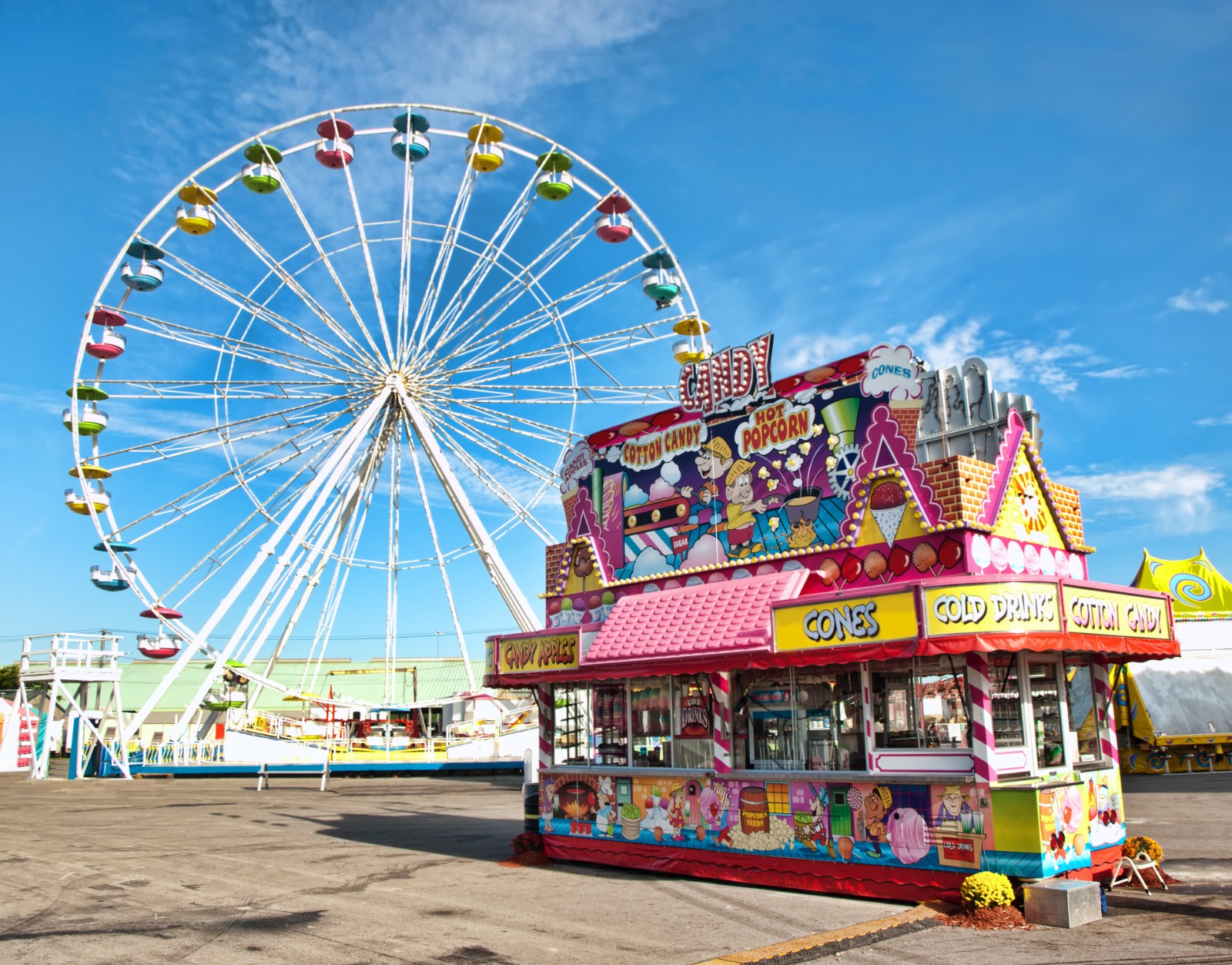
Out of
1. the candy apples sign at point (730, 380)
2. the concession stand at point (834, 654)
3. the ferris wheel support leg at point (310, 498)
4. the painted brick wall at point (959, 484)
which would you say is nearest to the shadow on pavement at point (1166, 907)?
the concession stand at point (834, 654)

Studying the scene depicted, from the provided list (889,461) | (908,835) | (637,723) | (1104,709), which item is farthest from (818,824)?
(889,461)

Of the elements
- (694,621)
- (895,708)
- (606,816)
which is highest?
(694,621)

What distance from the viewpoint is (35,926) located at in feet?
30.5

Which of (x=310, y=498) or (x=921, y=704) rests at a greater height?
(x=310, y=498)

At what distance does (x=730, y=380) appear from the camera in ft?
43.3

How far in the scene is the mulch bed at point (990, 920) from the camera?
28.9 feet

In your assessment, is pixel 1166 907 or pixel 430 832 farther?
pixel 430 832

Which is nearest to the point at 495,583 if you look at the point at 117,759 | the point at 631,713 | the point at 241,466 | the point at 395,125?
the point at 241,466

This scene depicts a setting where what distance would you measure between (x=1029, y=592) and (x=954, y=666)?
1.09m

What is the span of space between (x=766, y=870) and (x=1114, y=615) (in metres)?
4.71

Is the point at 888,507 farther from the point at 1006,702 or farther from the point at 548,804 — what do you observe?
the point at 548,804

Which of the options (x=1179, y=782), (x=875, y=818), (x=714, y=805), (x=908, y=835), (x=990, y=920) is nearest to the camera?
(x=990, y=920)

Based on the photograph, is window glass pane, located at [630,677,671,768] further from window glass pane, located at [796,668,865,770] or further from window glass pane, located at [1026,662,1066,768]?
window glass pane, located at [1026,662,1066,768]

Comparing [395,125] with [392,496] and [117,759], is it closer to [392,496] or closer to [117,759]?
[392,496]
